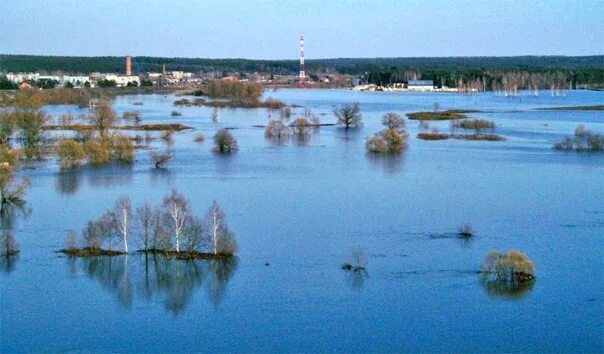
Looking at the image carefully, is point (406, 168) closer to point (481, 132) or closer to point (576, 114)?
point (481, 132)

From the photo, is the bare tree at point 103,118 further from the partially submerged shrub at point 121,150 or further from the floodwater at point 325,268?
the floodwater at point 325,268

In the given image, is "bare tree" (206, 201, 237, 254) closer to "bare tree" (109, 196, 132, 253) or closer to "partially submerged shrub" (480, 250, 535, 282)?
"bare tree" (109, 196, 132, 253)

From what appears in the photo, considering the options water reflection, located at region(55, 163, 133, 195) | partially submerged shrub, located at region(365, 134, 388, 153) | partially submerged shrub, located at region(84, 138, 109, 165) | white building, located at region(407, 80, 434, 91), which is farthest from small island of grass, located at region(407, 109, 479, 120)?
white building, located at region(407, 80, 434, 91)

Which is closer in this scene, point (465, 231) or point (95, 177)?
point (465, 231)

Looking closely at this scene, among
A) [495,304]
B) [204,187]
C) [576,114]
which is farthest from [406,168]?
[576,114]

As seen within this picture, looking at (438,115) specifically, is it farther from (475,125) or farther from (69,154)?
(69,154)

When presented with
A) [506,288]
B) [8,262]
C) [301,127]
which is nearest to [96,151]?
[301,127]

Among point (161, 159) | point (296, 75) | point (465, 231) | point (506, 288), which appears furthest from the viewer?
point (296, 75)
